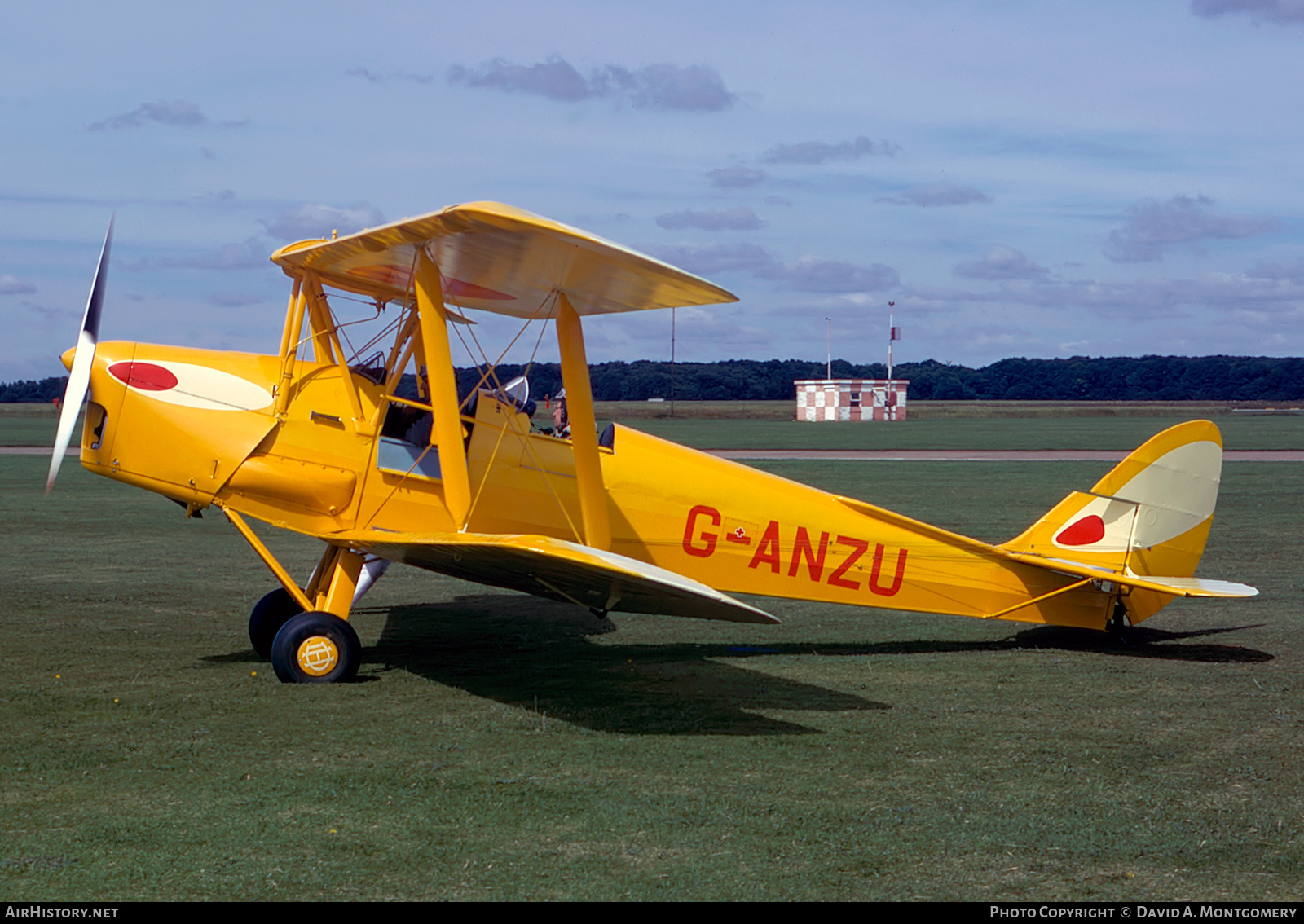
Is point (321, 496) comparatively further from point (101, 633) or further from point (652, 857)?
point (652, 857)

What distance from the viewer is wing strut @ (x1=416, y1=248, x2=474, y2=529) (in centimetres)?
711

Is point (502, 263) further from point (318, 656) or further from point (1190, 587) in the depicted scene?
point (1190, 587)

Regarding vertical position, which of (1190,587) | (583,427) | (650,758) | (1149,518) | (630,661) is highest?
(583,427)

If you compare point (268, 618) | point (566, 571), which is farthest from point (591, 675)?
point (268, 618)

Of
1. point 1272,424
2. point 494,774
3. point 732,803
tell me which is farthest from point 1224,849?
point 1272,424

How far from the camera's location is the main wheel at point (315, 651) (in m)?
7.40

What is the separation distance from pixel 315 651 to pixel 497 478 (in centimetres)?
173

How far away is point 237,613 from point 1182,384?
163m

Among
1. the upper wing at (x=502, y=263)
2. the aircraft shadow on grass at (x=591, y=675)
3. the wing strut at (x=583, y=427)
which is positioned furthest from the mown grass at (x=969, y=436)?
the wing strut at (x=583, y=427)

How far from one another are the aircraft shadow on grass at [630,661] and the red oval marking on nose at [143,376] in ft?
6.84

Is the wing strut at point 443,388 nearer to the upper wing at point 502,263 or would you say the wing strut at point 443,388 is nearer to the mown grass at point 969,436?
the upper wing at point 502,263

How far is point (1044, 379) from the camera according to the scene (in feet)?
522

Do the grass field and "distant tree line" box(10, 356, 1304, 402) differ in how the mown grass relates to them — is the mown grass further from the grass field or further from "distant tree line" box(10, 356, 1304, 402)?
"distant tree line" box(10, 356, 1304, 402)

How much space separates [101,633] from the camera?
30.0 feet
